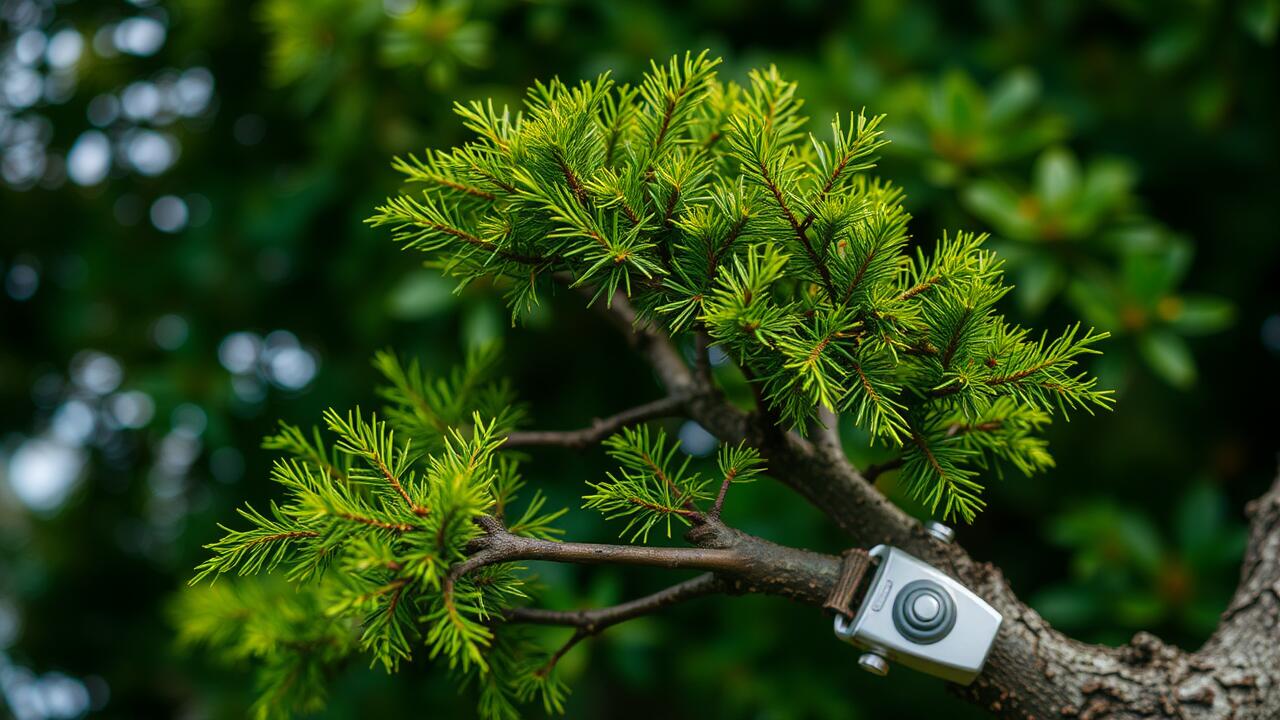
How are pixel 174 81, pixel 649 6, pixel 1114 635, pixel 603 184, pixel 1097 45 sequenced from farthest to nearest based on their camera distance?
pixel 174 81
pixel 1097 45
pixel 649 6
pixel 1114 635
pixel 603 184

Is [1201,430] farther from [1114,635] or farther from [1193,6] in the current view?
[1193,6]

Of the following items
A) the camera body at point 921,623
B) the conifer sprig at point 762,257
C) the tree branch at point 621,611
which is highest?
the conifer sprig at point 762,257

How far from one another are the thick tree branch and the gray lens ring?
0.23 metres

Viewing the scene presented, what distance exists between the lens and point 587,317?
5.36 ft

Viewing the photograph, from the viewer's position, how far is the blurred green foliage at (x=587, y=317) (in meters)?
1.32

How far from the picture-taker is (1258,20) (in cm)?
124

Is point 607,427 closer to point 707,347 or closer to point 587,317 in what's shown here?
point 707,347

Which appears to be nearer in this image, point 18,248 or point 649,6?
point 649,6

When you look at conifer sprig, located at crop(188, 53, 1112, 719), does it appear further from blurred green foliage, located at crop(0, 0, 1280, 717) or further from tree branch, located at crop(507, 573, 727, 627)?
blurred green foliage, located at crop(0, 0, 1280, 717)

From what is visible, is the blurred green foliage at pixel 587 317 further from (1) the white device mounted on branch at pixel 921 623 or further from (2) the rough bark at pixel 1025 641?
(1) the white device mounted on branch at pixel 921 623

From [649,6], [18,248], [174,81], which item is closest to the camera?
[649,6]

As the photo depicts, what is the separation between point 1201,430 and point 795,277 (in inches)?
55.1

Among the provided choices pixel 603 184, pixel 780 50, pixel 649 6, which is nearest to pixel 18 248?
pixel 649 6

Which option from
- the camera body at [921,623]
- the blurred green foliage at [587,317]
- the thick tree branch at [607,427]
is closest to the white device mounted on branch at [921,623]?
the camera body at [921,623]
